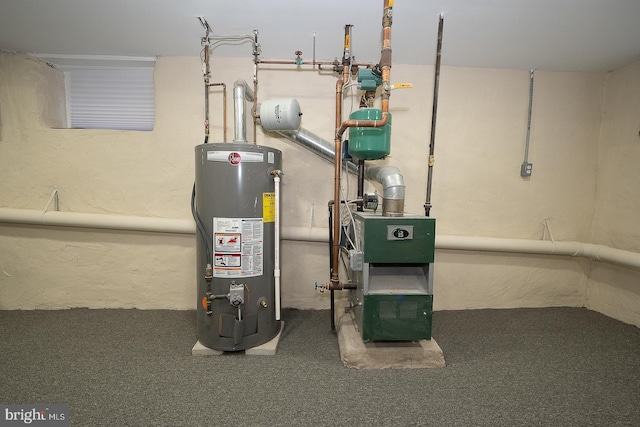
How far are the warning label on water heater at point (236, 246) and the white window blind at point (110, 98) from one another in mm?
1504

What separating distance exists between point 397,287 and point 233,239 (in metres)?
0.97

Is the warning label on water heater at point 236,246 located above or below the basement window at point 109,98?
below

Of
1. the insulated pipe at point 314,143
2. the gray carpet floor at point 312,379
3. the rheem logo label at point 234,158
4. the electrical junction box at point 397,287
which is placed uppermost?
the insulated pipe at point 314,143

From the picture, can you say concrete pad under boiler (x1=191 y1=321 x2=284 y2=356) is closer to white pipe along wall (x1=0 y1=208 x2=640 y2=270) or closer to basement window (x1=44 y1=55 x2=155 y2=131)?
white pipe along wall (x1=0 y1=208 x2=640 y2=270)

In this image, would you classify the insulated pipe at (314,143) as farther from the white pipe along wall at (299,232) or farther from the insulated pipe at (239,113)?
the white pipe along wall at (299,232)

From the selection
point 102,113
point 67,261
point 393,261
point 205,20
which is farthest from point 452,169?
point 67,261

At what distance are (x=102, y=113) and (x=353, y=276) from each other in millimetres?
2568

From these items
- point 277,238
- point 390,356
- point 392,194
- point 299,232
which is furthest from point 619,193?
point 277,238

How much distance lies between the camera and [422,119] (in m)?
2.07

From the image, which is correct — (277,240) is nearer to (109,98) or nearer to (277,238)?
(277,238)

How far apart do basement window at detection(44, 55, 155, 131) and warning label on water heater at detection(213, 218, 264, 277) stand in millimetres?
1487

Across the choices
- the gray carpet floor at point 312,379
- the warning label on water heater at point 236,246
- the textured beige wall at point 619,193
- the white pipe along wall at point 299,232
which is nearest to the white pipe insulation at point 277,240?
the warning label on water heater at point 236,246

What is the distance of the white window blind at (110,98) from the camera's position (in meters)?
2.19

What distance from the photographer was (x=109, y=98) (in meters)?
2.21
